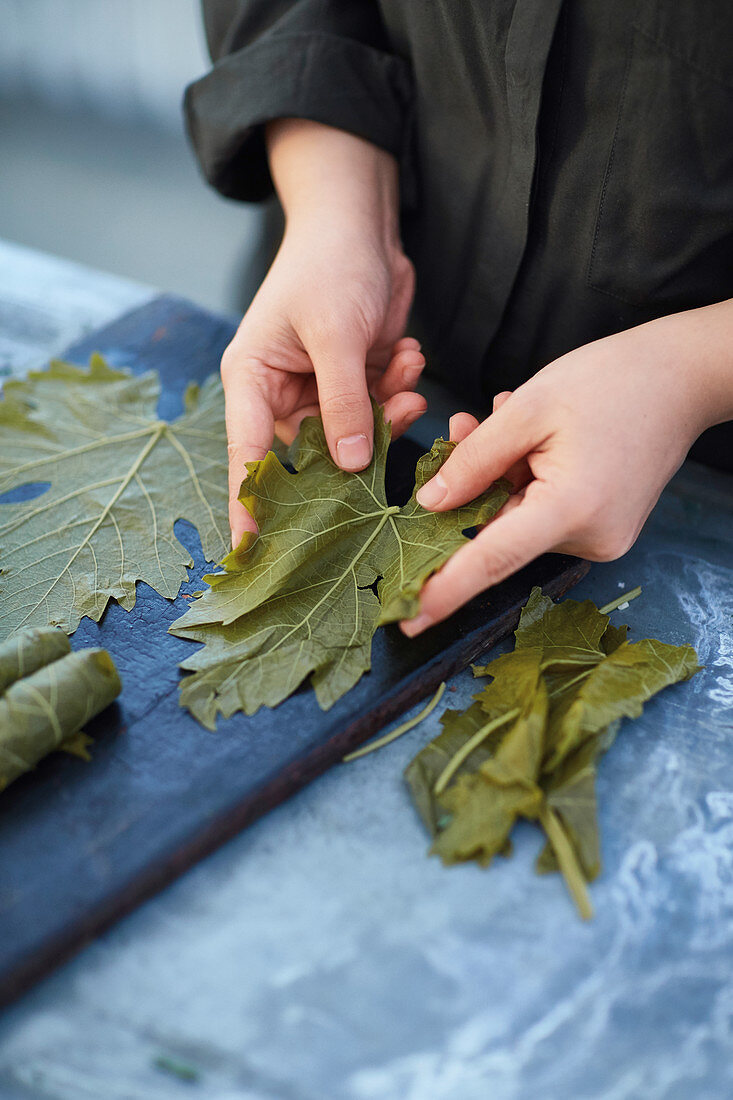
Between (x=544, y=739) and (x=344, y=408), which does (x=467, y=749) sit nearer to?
(x=544, y=739)

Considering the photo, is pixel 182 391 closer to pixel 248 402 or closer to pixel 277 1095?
pixel 248 402

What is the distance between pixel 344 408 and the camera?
3.85 feet

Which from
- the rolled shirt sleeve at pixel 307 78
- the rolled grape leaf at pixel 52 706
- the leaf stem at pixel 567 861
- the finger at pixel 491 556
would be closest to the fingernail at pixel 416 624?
the finger at pixel 491 556

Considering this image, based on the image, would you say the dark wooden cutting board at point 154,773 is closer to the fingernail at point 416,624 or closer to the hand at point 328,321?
the fingernail at point 416,624

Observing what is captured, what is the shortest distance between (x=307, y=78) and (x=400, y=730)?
3.53ft

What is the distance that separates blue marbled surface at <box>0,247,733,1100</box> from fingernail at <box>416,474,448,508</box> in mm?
335

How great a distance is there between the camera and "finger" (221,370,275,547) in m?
1.17

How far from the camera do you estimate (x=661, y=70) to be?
3.48 feet

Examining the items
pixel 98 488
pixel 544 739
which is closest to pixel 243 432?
pixel 98 488

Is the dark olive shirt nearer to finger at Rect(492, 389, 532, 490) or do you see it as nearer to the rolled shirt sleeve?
the rolled shirt sleeve

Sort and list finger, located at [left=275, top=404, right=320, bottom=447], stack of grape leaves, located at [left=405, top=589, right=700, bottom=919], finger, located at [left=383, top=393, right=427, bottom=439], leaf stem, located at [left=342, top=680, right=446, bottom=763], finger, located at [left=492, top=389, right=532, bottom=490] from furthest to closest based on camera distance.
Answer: finger, located at [left=275, top=404, right=320, bottom=447] < finger, located at [left=383, top=393, right=427, bottom=439] < finger, located at [left=492, top=389, right=532, bottom=490] < leaf stem, located at [left=342, top=680, right=446, bottom=763] < stack of grape leaves, located at [left=405, top=589, right=700, bottom=919]

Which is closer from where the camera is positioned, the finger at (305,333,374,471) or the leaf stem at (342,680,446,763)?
the leaf stem at (342,680,446,763)

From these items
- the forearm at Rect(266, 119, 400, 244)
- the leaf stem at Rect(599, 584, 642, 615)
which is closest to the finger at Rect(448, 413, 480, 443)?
the leaf stem at Rect(599, 584, 642, 615)

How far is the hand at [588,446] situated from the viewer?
0.97 metres
